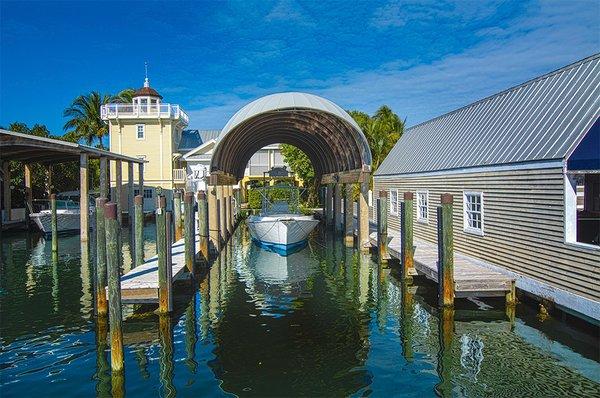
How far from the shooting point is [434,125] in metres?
23.4

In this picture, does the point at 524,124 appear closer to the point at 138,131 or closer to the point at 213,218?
the point at 213,218

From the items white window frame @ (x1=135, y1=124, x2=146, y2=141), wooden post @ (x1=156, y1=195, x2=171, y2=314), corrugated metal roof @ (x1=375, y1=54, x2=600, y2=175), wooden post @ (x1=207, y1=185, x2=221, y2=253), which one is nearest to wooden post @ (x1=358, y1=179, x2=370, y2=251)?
corrugated metal roof @ (x1=375, y1=54, x2=600, y2=175)

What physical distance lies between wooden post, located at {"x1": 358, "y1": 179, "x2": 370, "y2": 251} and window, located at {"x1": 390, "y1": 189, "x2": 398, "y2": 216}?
3406 millimetres

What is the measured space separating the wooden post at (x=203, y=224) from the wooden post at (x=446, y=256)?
8974 mm

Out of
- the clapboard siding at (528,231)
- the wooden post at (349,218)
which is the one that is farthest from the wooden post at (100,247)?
the wooden post at (349,218)

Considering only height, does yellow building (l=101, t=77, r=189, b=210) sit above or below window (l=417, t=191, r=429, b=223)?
above

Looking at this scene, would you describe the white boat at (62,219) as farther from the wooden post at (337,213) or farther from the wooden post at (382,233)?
the wooden post at (382,233)

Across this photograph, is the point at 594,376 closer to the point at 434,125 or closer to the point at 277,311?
the point at 277,311

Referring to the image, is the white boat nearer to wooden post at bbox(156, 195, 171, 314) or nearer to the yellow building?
the yellow building

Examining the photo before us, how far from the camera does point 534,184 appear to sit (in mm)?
11414

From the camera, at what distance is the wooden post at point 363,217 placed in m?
20.2

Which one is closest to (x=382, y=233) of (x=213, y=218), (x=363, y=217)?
(x=363, y=217)

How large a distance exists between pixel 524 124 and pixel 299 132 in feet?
46.7

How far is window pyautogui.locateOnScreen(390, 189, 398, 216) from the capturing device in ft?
77.8
